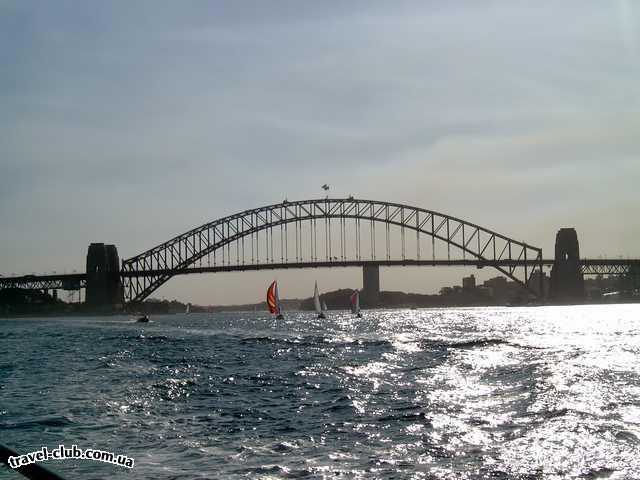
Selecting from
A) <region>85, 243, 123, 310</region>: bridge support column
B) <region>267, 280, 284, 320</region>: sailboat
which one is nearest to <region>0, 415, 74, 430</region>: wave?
<region>267, 280, 284, 320</region>: sailboat

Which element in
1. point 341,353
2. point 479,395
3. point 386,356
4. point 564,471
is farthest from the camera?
point 341,353

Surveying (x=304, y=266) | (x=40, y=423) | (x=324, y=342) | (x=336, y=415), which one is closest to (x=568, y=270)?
(x=304, y=266)

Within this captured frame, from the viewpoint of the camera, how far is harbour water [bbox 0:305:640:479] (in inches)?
506

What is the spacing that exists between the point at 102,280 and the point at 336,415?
133169 millimetres

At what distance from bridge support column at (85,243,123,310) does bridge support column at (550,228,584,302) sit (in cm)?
8259

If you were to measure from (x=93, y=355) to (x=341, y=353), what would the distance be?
36.5 ft

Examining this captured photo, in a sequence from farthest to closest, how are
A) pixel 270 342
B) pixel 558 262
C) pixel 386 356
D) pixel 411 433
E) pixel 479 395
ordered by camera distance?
pixel 558 262 → pixel 270 342 → pixel 386 356 → pixel 479 395 → pixel 411 433

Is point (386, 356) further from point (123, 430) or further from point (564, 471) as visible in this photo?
point (564, 471)

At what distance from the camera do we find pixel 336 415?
58.0ft

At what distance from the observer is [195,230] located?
146 m

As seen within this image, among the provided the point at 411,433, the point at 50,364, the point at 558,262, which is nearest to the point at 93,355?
→ the point at 50,364

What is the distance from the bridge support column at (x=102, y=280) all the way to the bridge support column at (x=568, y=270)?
82.6 meters

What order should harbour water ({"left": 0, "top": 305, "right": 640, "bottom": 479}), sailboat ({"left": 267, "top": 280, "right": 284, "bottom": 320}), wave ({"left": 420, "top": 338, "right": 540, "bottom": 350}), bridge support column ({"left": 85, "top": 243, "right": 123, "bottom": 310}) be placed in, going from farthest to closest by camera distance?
bridge support column ({"left": 85, "top": 243, "right": 123, "bottom": 310}) → sailboat ({"left": 267, "top": 280, "right": 284, "bottom": 320}) → wave ({"left": 420, "top": 338, "right": 540, "bottom": 350}) → harbour water ({"left": 0, "top": 305, "right": 640, "bottom": 479})

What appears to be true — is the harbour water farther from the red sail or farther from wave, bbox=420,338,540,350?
the red sail
